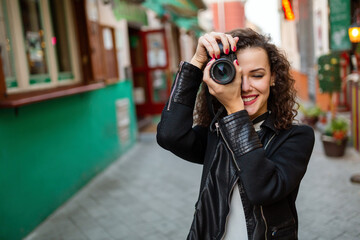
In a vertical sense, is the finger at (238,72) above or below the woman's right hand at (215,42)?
below

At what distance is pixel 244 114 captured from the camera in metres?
1.24

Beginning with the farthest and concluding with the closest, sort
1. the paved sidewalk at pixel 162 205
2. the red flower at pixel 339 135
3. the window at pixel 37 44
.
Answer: the red flower at pixel 339 135 → the window at pixel 37 44 → the paved sidewalk at pixel 162 205

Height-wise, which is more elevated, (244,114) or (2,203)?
(244,114)

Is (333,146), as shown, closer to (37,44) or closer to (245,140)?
(37,44)

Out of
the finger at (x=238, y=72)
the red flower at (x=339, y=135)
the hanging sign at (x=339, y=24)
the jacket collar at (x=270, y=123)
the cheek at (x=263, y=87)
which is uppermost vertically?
the hanging sign at (x=339, y=24)

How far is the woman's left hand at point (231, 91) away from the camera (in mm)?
1238

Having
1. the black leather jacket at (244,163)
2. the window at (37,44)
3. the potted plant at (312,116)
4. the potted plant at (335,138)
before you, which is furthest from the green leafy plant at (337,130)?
the black leather jacket at (244,163)

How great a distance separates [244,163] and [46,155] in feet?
11.5

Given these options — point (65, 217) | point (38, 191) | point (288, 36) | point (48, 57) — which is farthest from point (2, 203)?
point (288, 36)

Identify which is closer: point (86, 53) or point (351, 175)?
point (351, 175)

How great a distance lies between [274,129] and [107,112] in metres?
5.37

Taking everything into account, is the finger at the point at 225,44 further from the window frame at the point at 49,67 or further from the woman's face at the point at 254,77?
the window frame at the point at 49,67

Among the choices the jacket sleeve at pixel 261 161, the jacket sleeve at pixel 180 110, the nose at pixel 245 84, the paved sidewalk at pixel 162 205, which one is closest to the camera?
the jacket sleeve at pixel 261 161

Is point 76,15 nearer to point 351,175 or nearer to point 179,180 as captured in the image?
point 179,180
